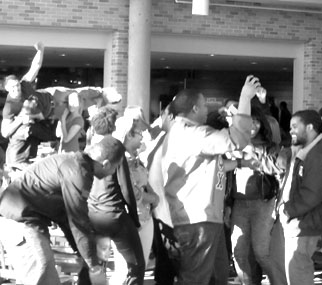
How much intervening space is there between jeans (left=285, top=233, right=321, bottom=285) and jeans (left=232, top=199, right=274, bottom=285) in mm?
566

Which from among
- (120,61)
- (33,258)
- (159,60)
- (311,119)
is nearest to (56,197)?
(33,258)

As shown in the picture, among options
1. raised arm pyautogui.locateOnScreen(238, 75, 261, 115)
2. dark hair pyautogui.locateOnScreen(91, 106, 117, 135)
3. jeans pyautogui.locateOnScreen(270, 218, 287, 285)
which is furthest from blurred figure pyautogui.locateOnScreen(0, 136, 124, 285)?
jeans pyautogui.locateOnScreen(270, 218, 287, 285)

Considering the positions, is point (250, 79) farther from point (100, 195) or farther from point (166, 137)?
point (100, 195)

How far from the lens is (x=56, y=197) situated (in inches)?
205

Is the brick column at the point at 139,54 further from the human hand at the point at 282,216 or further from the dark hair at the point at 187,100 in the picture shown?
the dark hair at the point at 187,100

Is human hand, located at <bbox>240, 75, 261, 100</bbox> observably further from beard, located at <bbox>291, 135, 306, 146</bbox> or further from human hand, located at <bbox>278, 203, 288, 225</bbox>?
human hand, located at <bbox>278, 203, 288, 225</bbox>

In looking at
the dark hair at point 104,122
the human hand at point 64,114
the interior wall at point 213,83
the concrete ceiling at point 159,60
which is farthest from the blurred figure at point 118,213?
the interior wall at point 213,83

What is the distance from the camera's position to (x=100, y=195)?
5.84 meters

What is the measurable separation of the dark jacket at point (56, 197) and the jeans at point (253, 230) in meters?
1.84

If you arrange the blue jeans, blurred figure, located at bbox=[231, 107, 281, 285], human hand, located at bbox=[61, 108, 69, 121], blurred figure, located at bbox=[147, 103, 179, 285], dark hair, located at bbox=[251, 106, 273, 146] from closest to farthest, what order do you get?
the blue jeans, blurred figure, located at bbox=[147, 103, 179, 285], blurred figure, located at bbox=[231, 107, 281, 285], dark hair, located at bbox=[251, 106, 273, 146], human hand, located at bbox=[61, 108, 69, 121]

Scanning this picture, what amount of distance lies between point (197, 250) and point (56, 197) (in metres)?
1.14

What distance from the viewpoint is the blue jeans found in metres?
5.54

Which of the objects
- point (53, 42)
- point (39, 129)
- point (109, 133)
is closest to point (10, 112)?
point (39, 129)

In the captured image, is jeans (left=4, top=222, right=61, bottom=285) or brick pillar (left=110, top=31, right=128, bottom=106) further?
brick pillar (left=110, top=31, right=128, bottom=106)
